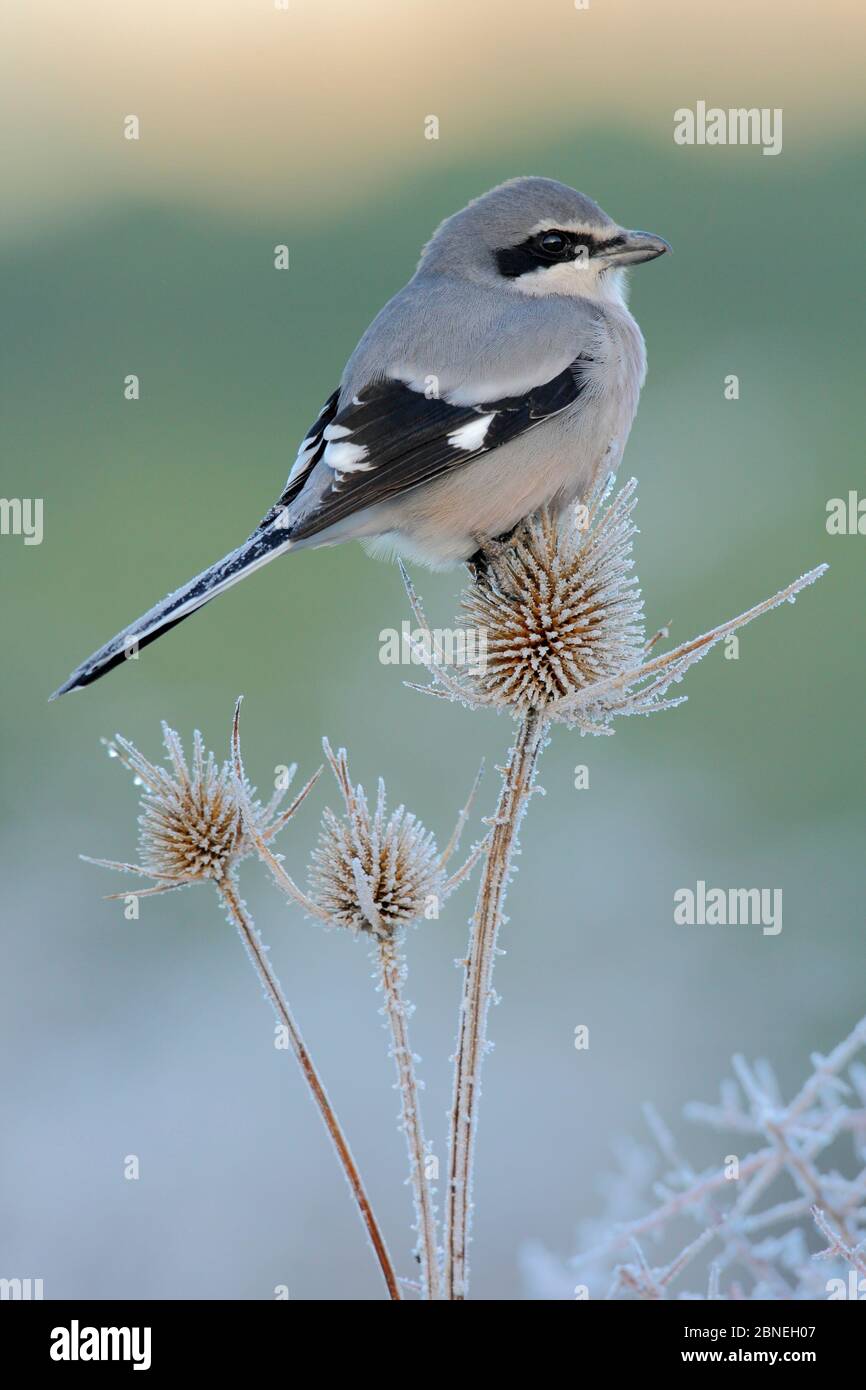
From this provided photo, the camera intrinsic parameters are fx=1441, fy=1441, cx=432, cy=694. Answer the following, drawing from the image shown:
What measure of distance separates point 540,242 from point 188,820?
167 cm

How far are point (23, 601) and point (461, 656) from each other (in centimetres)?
408

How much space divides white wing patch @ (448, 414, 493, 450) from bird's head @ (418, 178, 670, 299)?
0.43m

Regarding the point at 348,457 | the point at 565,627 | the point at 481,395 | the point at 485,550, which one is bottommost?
the point at 565,627

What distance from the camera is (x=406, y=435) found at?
2496 mm

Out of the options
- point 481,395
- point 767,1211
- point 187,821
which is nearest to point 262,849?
point 187,821

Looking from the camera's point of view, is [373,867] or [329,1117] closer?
[329,1117]

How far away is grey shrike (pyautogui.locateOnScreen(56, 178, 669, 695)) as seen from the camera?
2.50 meters

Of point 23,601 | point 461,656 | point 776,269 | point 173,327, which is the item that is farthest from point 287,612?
point 461,656

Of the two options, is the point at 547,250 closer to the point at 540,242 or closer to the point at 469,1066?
the point at 540,242

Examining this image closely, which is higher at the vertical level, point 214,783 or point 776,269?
point 776,269

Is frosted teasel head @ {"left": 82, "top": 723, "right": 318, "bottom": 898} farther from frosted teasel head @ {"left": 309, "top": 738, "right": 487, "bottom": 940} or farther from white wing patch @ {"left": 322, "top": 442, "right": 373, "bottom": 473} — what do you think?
white wing patch @ {"left": 322, "top": 442, "right": 373, "bottom": 473}

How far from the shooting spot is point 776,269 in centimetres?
639

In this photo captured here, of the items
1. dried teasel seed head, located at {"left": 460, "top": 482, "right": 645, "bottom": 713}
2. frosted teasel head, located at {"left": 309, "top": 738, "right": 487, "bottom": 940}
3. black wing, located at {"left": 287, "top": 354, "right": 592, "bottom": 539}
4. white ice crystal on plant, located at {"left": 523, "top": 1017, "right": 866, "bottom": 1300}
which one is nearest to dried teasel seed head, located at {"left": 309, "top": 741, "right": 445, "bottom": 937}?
frosted teasel head, located at {"left": 309, "top": 738, "right": 487, "bottom": 940}

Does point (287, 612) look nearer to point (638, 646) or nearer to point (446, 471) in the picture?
point (446, 471)
